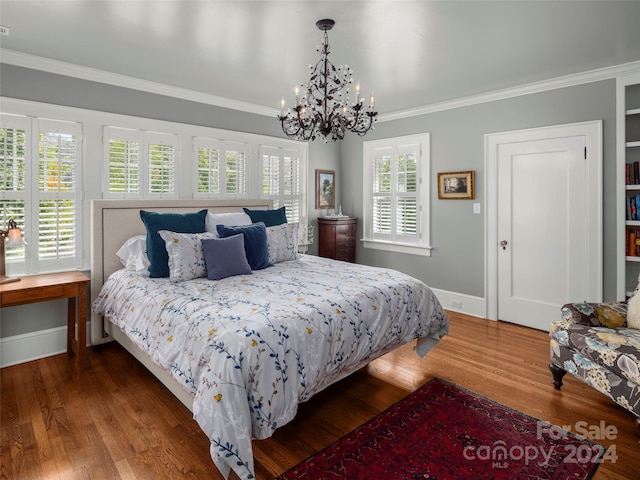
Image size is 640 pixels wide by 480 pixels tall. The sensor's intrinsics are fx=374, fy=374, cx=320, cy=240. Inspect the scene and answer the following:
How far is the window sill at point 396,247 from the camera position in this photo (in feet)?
16.0

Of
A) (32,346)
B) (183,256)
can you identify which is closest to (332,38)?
(183,256)

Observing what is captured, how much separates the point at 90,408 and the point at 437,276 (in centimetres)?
388

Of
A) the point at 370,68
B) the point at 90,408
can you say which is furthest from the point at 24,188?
the point at 370,68

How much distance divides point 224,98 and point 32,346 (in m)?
3.08

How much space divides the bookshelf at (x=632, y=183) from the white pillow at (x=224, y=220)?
3513 millimetres

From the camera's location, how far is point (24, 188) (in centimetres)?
312

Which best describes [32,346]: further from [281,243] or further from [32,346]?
[281,243]

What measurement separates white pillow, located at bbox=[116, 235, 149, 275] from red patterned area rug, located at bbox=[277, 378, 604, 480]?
2.08 meters

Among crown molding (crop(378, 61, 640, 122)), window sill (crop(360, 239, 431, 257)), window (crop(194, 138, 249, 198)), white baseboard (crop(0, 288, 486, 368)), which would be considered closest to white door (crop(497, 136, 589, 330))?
crown molding (crop(378, 61, 640, 122))

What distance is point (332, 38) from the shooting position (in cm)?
274

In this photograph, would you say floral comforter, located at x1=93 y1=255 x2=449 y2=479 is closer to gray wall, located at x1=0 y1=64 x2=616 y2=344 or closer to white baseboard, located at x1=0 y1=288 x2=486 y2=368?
white baseboard, located at x1=0 y1=288 x2=486 y2=368

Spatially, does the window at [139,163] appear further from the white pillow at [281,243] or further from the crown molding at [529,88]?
the crown molding at [529,88]

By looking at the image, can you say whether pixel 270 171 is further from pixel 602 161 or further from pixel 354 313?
pixel 602 161

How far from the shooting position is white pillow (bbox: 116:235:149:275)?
3.16 metres
